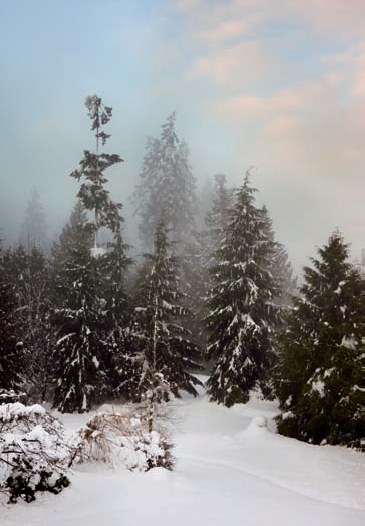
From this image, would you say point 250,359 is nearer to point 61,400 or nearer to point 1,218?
point 61,400

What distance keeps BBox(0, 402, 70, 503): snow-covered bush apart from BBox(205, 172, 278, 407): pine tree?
15158 millimetres

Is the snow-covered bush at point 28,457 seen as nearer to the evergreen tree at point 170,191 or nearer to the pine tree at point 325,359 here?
the pine tree at point 325,359

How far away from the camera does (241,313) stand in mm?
22500

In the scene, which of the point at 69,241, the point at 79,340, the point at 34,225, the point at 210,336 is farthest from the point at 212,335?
the point at 34,225

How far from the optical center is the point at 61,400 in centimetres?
2319

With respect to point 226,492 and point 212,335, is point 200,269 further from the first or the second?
point 226,492

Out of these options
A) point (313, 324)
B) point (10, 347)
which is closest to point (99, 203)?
point (10, 347)

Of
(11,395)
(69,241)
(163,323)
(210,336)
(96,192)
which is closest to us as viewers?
(11,395)

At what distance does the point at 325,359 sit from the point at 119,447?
29.7 feet

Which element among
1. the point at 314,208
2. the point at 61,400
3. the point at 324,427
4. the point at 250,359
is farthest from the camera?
the point at 314,208

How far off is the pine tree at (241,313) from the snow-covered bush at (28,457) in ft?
49.7

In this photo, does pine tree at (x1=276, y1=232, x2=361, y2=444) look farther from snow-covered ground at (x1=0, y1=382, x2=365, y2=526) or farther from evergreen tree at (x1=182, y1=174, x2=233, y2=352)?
evergreen tree at (x1=182, y1=174, x2=233, y2=352)

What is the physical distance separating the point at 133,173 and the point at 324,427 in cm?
10366

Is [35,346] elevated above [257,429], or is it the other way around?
[35,346]
